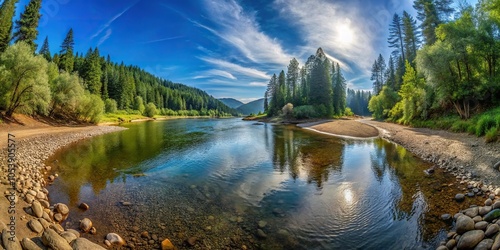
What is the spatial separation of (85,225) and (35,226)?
1.48 m

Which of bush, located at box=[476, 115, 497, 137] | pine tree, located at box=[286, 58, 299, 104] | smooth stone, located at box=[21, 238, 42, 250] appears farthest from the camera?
pine tree, located at box=[286, 58, 299, 104]

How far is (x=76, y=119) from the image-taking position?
4725cm

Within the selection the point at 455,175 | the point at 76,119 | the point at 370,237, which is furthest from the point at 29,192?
the point at 76,119

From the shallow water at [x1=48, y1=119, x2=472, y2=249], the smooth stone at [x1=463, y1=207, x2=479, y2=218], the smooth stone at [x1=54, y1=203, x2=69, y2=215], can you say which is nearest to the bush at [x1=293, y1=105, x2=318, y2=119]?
the shallow water at [x1=48, y1=119, x2=472, y2=249]

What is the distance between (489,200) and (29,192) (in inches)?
707

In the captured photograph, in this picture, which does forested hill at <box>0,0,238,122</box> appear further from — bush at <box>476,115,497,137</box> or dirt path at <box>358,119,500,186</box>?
bush at <box>476,115,497,137</box>

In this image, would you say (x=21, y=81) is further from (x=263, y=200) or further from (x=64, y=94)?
(x=263, y=200)

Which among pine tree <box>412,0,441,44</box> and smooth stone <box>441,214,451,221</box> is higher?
pine tree <box>412,0,441,44</box>

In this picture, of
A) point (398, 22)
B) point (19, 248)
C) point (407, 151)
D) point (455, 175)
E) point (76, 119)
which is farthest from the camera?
point (398, 22)

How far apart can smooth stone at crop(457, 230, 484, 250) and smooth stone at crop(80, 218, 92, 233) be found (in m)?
11.7

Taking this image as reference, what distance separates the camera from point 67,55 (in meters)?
80.1

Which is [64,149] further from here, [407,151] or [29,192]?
[407,151]

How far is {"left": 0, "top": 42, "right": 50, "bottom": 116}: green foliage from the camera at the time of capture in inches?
1187

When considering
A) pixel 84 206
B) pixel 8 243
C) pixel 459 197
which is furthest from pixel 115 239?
pixel 459 197
